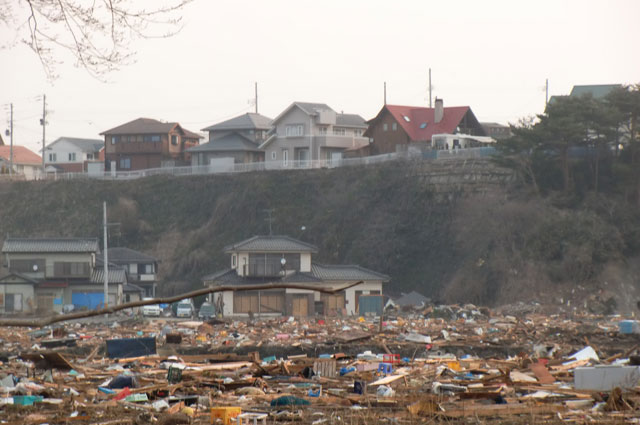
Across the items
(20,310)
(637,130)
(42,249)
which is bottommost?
(20,310)

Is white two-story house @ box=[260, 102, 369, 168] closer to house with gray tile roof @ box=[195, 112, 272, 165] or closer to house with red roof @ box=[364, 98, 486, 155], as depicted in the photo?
house with gray tile roof @ box=[195, 112, 272, 165]

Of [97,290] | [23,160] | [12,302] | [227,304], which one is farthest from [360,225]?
[23,160]

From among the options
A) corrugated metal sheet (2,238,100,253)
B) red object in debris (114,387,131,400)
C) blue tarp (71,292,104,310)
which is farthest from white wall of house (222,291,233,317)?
red object in debris (114,387,131,400)

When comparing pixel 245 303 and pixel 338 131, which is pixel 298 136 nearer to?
pixel 338 131

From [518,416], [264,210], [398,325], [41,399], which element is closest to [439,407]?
[518,416]

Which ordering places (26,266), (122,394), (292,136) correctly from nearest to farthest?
(122,394), (26,266), (292,136)

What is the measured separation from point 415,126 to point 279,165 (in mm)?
7825

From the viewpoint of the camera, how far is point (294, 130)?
167 feet

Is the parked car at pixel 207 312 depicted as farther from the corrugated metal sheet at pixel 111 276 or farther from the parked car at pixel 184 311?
the corrugated metal sheet at pixel 111 276

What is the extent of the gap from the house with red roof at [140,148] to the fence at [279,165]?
7.24ft

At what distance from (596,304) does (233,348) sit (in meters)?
16.5

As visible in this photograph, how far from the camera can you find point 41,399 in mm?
10945

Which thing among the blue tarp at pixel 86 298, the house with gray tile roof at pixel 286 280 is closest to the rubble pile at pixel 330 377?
the house with gray tile roof at pixel 286 280

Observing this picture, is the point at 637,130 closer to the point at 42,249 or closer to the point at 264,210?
the point at 264,210
